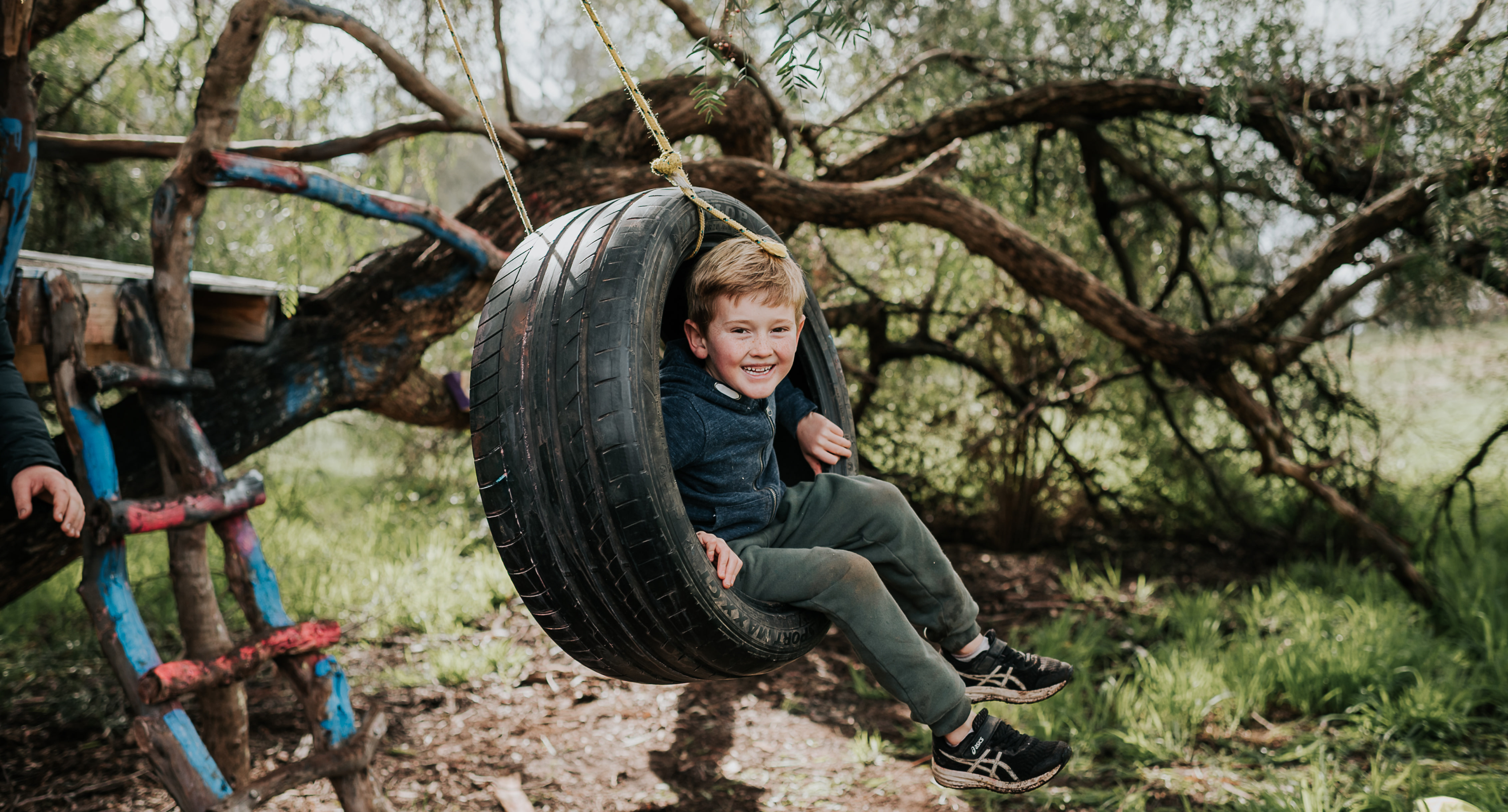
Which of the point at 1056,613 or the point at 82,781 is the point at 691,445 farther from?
the point at 1056,613

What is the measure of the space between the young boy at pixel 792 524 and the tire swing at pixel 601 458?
0.10 metres

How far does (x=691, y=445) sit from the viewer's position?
6.91 feet

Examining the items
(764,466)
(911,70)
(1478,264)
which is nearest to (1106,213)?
(911,70)

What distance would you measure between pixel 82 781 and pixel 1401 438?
9402 millimetres

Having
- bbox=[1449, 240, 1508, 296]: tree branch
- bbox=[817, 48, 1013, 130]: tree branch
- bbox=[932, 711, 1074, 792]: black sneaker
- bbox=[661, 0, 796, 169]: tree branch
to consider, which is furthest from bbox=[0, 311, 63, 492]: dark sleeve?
bbox=[1449, 240, 1508, 296]: tree branch

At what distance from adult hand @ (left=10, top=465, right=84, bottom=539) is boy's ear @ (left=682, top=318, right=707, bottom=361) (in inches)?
65.9

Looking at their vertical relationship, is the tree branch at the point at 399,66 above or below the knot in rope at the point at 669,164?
above

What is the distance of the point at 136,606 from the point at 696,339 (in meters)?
2.07

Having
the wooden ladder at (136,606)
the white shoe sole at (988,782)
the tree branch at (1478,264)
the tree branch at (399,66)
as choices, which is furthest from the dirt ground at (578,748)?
the tree branch at (1478,264)

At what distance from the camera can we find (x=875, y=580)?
6.96 feet

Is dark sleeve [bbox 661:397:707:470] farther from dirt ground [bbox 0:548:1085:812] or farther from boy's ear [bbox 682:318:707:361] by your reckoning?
dirt ground [bbox 0:548:1085:812]

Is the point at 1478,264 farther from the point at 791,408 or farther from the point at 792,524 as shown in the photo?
the point at 792,524

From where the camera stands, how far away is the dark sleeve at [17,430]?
96.8 inches

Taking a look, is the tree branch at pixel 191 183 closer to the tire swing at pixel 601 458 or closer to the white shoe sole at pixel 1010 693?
the tire swing at pixel 601 458
